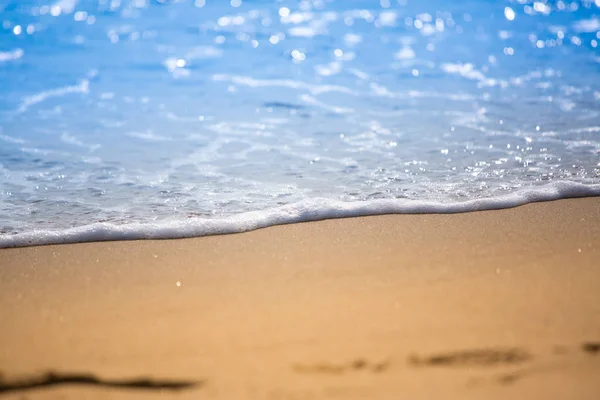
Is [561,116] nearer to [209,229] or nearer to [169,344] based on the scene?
[209,229]

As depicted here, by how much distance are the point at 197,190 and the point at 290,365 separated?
1.72 metres

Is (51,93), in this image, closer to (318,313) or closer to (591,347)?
(318,313)

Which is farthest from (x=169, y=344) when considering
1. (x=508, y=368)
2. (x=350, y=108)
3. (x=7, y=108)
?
(x=7, y=108)

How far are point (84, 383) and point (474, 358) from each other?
42.1 inches

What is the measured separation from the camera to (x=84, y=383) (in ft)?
6.31

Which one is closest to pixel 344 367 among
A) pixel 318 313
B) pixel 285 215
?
pixel 318 313

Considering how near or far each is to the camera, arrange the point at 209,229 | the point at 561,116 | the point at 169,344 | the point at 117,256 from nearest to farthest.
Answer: the point at 169,344, the point at 117,256, the point at 209,229, the point at 561,116

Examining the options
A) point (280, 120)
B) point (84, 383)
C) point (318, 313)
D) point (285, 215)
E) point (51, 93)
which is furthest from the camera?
point (51, 93)

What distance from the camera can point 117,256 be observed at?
108 inches

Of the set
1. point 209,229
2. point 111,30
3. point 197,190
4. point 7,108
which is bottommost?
point 209,229

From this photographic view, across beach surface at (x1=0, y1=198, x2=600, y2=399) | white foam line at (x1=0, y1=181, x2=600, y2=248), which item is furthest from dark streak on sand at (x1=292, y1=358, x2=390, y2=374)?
white foam line at (x1=0, y1=181, x2=600, y2=248)

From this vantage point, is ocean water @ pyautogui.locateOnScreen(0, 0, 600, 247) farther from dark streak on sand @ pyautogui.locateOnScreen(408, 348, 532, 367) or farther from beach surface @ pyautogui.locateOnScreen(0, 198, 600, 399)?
dark streak on sand @ pyautogui.locateOnScreen(408, 348, 532, 367)

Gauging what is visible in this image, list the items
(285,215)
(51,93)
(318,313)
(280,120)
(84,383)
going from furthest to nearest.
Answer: (51,93)
(280,120)
(285,215)
(318,313)
(84,383)

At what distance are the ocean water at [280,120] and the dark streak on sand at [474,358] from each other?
1221 millimetres
